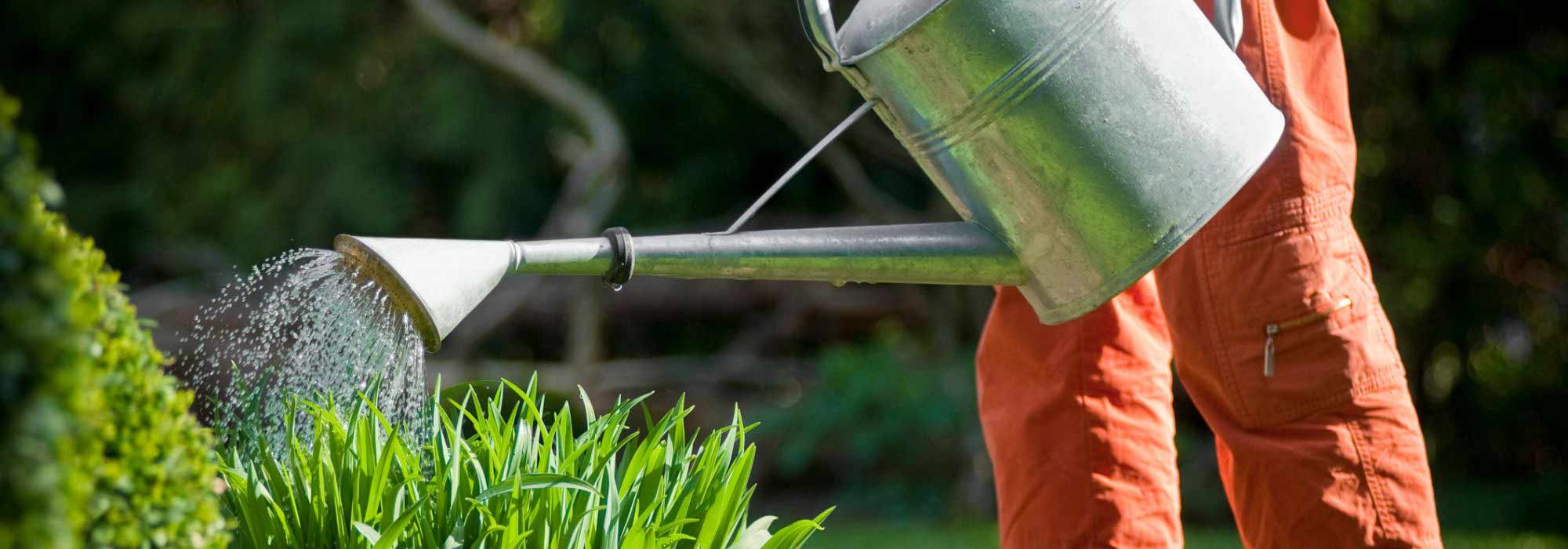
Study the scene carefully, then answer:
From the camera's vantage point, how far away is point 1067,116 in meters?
1.53

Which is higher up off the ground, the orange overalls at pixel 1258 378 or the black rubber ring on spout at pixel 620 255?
the black rubber ring on spout at pixel 620 255

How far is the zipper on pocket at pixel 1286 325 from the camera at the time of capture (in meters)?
1.74

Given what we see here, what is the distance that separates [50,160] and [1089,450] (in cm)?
836

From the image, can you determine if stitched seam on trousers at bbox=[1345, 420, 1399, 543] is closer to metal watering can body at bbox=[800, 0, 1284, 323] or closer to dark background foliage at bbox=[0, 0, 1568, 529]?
metal watering can body at bbox=[800, 0, 1284, 323]

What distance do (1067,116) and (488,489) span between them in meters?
0.72

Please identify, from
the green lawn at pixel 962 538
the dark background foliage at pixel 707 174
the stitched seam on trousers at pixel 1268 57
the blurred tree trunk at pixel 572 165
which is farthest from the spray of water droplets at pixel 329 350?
the blurred tree trunk at pixel 572 165

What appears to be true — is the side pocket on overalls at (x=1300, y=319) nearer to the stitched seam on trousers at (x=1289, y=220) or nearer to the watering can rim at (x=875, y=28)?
the stitched seam on trousers at (x=1289, y=220)

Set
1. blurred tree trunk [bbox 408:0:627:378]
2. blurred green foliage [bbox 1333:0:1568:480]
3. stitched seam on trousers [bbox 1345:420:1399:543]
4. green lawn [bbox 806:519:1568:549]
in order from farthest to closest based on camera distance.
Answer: blurred tree trunk [bbox 408:0:627:378] < blurred green foliage [bbox 1333:0:1568:480] < green lawn [bbox 806:519:1568:549] < stitched seam on trousers [bbox 1345:420:1399:543]

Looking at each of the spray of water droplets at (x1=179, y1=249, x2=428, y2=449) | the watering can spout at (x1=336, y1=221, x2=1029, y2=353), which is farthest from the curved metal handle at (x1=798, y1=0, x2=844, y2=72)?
the spray of water droplets at (x1=179, y1=249, x2=428, y2=449)

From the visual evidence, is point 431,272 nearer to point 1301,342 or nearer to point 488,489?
point 488,489

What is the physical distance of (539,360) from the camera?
24.6ft

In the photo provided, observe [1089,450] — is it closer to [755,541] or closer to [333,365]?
[755,541]

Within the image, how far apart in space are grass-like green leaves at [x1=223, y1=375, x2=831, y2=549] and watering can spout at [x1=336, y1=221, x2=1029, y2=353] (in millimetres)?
178

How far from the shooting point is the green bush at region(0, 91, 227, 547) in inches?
28.7
